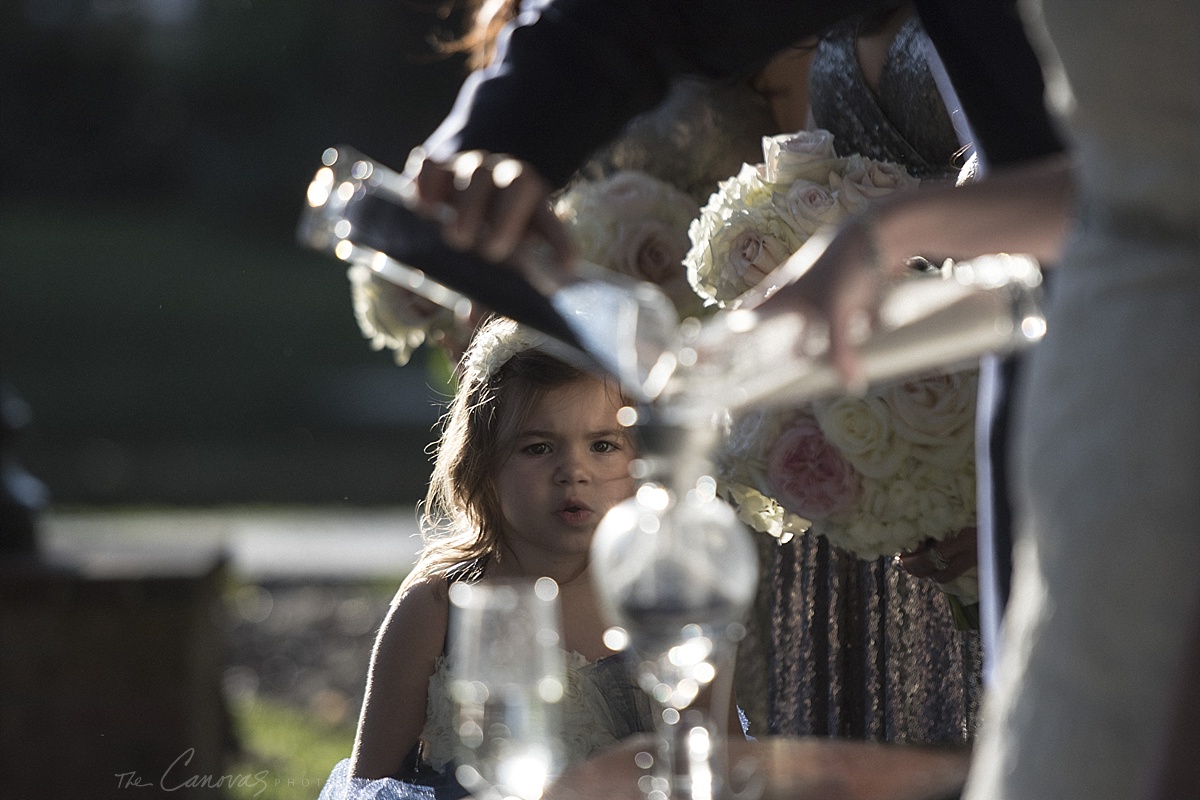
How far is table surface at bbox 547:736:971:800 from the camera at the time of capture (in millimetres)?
1063

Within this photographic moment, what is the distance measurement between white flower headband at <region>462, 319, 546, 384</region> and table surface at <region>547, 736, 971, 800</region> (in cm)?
137

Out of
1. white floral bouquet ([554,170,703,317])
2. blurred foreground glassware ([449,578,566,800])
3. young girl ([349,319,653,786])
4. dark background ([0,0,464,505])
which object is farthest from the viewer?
dark background ([0,0,464,505])

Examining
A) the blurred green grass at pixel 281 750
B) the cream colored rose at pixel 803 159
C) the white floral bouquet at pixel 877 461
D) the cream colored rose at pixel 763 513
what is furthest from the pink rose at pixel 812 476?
the blurred green grass at pixel 281 750

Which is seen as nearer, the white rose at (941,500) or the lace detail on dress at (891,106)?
the white rose at (941,500)

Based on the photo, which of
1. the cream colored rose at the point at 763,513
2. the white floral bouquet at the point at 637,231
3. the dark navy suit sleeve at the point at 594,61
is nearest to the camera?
the dark navy suit sleeve at the point at 594,61

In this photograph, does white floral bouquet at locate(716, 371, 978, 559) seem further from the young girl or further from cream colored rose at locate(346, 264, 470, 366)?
cream colored rose at locate(346, 264, 470, 366)

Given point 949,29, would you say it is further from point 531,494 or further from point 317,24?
point 317,24

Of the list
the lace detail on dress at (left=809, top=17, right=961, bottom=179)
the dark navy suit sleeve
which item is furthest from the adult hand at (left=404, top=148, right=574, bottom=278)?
the lace detail on dress at (left=809, top=17, right=961, bottom=179)

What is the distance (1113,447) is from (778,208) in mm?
1209

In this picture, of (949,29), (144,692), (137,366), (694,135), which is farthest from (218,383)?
(949,29)

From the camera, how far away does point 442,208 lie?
124cm

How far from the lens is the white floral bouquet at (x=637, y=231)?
2650 millimetres

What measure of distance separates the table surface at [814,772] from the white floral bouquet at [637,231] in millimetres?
1539

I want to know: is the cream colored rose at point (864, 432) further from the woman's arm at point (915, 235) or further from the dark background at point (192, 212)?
the dark background at point (192, 212)
